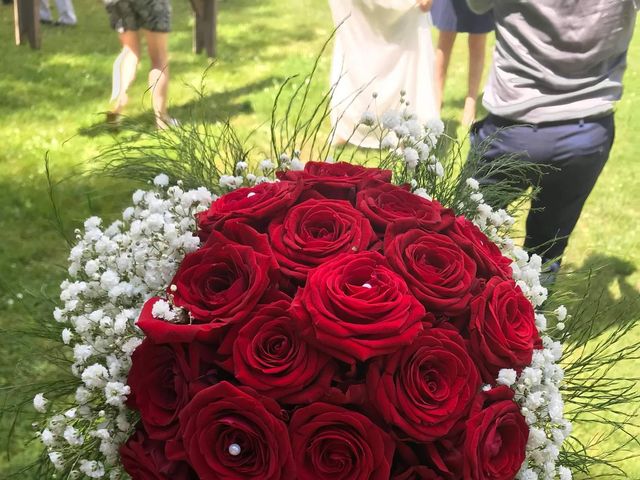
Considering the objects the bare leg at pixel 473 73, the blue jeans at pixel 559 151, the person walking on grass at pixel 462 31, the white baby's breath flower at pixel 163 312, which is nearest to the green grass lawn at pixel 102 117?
the bare leg at pixel 473 73

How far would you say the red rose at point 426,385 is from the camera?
1.04m

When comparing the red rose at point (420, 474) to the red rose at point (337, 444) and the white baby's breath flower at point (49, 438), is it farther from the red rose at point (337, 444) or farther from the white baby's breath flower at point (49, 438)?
the white baby's breath flower at point (49, 438)

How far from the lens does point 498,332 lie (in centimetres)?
115

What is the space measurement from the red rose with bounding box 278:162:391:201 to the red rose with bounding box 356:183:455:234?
36mm

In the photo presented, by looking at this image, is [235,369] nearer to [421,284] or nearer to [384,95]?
[421,284]

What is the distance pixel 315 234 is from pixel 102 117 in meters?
5.30

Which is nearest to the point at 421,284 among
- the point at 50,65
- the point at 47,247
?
the point at 47,247

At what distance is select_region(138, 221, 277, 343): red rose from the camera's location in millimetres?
1097

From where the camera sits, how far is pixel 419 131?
1.64 m

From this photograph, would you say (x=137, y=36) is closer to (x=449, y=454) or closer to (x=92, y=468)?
(x=92, y=468)

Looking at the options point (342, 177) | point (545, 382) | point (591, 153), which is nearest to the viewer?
point (545, 382)

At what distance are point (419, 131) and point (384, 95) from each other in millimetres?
4230

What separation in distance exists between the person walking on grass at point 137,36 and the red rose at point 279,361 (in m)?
4.88

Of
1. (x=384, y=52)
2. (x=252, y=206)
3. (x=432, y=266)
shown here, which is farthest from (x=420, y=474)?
(x=384, y=52)
